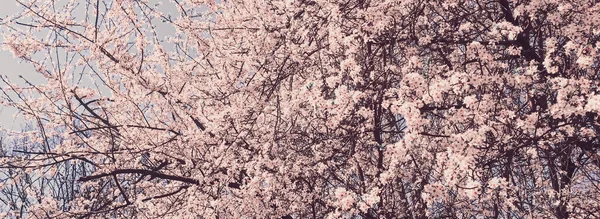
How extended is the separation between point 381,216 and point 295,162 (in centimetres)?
109

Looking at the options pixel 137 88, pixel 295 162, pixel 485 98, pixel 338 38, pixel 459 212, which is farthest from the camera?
pixel 137 88

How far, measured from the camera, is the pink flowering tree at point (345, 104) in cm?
423

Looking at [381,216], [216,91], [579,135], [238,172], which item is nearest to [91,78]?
[216,91]

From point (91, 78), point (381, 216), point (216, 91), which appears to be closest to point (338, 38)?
point (381, 216)

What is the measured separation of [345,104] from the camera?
452cm

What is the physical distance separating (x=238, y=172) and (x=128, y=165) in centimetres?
185

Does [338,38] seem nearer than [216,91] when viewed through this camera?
Yes

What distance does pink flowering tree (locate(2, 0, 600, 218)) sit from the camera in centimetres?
423

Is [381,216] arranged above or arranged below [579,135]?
below

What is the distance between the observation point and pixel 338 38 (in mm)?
4633

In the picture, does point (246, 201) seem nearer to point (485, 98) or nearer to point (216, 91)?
point (216, 91)

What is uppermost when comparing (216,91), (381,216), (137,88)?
(137,88)

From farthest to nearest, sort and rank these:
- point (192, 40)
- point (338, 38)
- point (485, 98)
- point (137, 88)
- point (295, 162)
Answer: point (192, 40) < point (137, 88) < point (295, 162) < point (338, 38) < point (485, 98)

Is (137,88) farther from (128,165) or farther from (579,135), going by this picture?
(579,135)
